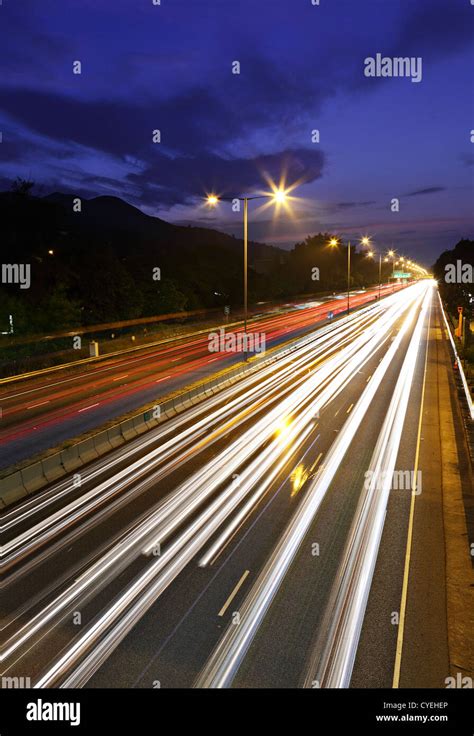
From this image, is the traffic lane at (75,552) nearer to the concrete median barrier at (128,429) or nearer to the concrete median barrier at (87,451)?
the concrete median barrier at (87,451)

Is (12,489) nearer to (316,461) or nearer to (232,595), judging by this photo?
(232,595)

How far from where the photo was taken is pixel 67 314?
163 feet

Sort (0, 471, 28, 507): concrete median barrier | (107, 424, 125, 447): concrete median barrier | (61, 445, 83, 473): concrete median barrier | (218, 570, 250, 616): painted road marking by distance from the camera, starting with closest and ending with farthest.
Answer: (218, 570, 250, 616): painted road marking
(0, 471, 28, 507): concrete median barrier
(61, 445, 83, 473): concrete median barrier
(107, 424, 125, 447): concrete median barrier

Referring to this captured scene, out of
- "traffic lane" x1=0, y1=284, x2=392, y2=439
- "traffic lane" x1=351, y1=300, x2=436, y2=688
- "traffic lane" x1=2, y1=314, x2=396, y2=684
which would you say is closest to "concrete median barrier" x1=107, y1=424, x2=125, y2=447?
"traffic lane" x1=0, y1=284, x2=392, y2=439

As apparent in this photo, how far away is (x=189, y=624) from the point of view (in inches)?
354

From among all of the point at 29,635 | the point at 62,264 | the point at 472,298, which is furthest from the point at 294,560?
the point at 472,298

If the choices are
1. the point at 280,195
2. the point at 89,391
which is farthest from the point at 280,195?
the point at 89,391

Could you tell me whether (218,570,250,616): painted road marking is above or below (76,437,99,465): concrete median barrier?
below

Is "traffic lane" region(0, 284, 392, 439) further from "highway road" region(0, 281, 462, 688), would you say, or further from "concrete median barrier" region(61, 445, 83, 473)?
"highway road" region(0, 281, 462, 688)

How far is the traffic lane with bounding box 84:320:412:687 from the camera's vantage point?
7863mm

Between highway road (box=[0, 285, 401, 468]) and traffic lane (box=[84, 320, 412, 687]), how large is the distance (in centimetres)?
939

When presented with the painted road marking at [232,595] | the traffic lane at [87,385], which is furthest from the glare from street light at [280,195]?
the painted road marking at [232,595]

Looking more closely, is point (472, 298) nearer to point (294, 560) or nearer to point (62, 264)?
point (62, 264)

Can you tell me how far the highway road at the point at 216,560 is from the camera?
8156mm
